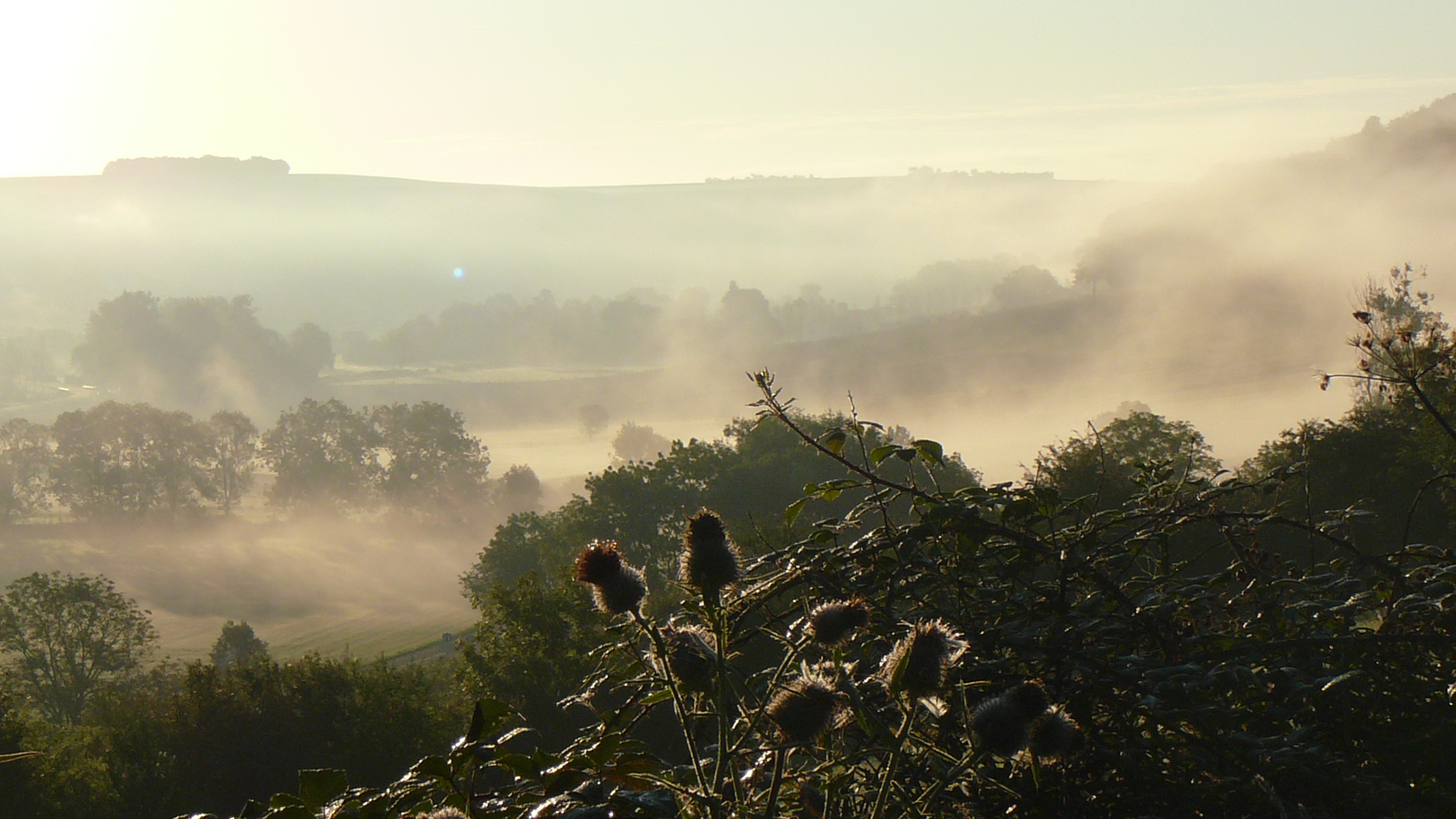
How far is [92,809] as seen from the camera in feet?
78.8

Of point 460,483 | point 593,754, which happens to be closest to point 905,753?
point 593,754

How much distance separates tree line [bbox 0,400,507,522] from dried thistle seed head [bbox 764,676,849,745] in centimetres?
12926

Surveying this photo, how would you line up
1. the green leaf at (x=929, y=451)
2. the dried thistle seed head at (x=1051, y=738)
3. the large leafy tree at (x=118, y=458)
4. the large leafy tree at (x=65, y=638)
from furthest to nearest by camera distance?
the large leafy tree at (x=118, y=458) < the large leafy tree at (x=65, y=638) < the green leaf at (x=929, y=451) < the dried thistle seed head at (x=1051, y=738)

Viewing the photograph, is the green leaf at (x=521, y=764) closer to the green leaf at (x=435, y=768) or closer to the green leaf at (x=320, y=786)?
the green leaf at (x=435, y=768)

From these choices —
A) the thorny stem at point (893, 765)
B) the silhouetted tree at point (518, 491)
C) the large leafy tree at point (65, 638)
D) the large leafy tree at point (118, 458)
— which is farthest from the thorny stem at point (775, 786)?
the large leafy tree at point (118, 458)

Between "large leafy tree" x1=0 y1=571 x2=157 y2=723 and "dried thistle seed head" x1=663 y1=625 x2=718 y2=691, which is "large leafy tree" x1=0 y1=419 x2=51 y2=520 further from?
"dried thistle seed head" x1=663 y1=625 x2=718 y2=691

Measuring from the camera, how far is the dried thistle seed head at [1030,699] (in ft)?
4.90

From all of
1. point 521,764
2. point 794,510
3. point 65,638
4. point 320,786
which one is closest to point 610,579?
point 521,764

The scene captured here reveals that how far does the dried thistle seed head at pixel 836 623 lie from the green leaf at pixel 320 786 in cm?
78

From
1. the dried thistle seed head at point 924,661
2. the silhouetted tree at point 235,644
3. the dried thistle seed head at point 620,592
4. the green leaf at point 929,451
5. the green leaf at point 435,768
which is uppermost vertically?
the green leaf at point 929,451

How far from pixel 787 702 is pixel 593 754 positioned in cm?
43

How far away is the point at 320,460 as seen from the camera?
130 metres

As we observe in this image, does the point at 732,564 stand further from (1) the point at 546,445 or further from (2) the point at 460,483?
(1) the point at 546,445

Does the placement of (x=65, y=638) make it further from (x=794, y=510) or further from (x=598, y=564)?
(x=598, y=564)
